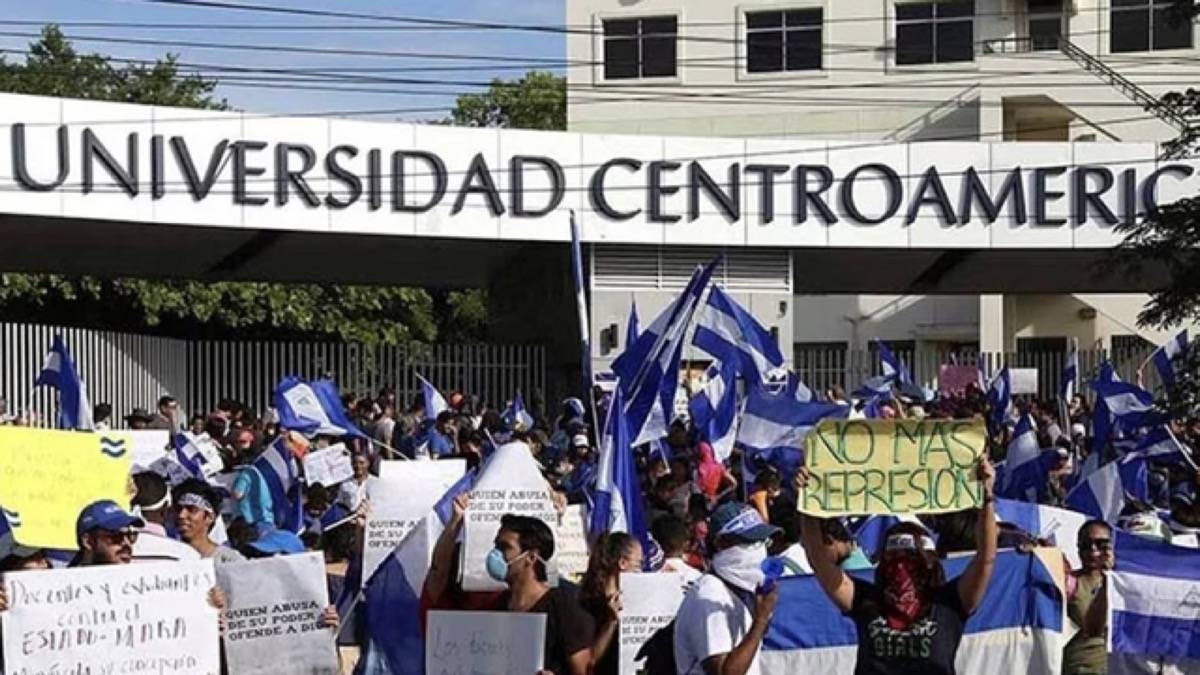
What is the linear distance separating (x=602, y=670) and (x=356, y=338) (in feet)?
143

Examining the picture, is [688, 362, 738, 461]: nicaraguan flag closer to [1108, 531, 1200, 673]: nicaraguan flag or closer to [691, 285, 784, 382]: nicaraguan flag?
[691, 285, 784, 382]: nicaraguan flag

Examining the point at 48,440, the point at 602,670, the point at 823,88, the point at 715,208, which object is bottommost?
the point at 602,670

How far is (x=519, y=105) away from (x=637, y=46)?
20.8 meters

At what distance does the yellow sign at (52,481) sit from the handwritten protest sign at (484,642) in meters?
1.62

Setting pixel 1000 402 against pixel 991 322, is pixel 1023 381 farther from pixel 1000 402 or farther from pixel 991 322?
pixel 991 322

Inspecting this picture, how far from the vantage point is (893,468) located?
331 inches

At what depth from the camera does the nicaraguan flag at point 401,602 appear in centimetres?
946

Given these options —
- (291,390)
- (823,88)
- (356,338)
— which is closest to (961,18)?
(823,88)

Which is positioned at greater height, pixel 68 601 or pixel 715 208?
pixel 715 208

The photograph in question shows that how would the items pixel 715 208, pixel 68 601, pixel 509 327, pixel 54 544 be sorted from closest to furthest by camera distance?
pixel 68 601 < pixel 54 544 < pixel 715 208 < pixel 509 327

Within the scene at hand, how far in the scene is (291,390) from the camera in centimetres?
1775

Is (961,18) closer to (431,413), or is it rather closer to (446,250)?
(446,250)

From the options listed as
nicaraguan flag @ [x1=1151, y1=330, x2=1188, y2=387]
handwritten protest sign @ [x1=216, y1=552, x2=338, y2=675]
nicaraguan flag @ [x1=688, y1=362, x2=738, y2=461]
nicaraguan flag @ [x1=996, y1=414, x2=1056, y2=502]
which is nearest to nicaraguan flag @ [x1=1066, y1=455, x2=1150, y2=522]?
nicaraguan flag @ [x1=996, y1=414, x2=1056, y2=502]

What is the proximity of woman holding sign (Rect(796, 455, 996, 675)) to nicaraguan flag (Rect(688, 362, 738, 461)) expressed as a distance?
8.78m
